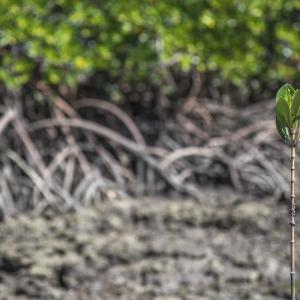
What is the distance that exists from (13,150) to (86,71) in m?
0.75

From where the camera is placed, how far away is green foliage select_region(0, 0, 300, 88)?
477 centimetres

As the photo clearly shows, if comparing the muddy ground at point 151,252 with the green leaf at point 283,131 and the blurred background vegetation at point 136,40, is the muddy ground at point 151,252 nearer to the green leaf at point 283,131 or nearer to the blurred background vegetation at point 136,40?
the blurred background vegetation at point 136,40

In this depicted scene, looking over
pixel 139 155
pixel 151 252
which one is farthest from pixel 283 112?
pixel 139 155

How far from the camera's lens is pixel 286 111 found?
121 centimetres

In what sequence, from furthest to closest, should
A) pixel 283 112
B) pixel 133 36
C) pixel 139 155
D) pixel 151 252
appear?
pixel 133 36 → pixel 139 155 → pixel 151 252 → pixel 283 112

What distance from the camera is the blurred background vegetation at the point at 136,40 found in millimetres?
4793

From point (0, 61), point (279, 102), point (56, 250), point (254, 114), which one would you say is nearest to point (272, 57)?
point (254, 114)

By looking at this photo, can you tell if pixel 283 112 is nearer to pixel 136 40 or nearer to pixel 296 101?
pixel 296 101

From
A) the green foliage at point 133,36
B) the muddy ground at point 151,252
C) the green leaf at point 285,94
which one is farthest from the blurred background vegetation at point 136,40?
the green leaf at point 285,94

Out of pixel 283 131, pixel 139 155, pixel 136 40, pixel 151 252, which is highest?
pixel 136 40

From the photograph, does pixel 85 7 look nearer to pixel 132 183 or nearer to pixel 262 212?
pixel 132 183

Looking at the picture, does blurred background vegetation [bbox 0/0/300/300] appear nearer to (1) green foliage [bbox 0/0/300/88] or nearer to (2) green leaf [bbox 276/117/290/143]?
(1) green foliage [bbox 0/0/300/88]

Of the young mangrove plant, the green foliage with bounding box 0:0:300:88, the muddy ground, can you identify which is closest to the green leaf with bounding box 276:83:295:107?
the young mangrove plant

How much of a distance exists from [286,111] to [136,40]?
13.7ft
